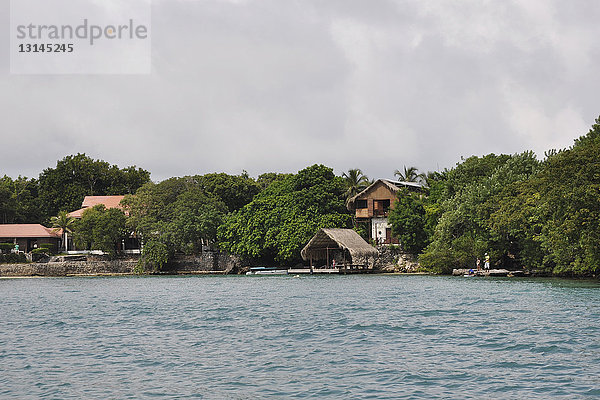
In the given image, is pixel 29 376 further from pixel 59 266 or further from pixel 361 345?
pixel 59 266

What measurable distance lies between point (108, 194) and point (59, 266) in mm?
18251

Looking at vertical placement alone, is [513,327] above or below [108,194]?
below

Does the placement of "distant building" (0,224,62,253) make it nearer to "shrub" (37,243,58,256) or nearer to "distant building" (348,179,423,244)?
"shrub" (37,243,58,256)

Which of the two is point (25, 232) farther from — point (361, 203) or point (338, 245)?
point (338, 245)

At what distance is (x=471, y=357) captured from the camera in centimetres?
1372

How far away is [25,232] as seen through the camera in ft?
229

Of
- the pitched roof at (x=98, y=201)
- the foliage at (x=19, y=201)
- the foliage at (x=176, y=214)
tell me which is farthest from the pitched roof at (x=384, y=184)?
the foliage at (x=19, y=201)

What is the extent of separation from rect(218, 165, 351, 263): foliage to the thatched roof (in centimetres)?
152

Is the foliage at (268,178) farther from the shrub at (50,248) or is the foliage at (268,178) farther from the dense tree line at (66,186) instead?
the shrub at (50,248)

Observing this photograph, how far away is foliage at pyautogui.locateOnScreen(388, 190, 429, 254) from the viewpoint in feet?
180

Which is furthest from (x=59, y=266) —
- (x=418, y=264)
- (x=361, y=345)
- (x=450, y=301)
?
(x=361, y=345)

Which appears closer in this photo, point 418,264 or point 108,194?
point 418,264

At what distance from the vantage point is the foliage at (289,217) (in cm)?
5775

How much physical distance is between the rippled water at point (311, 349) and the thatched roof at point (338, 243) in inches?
1034
